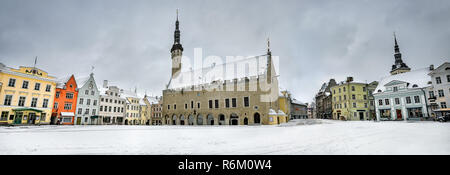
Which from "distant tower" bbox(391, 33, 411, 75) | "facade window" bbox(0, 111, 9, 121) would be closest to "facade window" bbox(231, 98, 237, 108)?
"facade window" bbox(0, 111, 9, 121)

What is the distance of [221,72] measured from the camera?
120 feet

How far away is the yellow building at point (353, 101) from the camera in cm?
4088

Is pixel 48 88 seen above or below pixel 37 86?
below

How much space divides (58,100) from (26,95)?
5.21 meters

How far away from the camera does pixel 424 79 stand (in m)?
30.8

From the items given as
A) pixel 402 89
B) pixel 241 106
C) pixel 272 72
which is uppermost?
pixel 272 72

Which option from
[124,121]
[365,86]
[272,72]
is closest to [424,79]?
[365,86]

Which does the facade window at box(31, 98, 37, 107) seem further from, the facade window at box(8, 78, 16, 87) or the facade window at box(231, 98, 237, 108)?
the facade window at box(231, 98, 237, 108)

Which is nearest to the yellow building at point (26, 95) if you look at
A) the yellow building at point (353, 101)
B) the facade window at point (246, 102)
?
the facade window at point (246, 102)

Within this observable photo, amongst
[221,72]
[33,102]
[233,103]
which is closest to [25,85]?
[33,102]

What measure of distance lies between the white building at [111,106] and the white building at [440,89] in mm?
58785

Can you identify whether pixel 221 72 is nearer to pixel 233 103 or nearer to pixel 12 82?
pixel 233 103

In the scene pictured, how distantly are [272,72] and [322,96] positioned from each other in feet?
126
